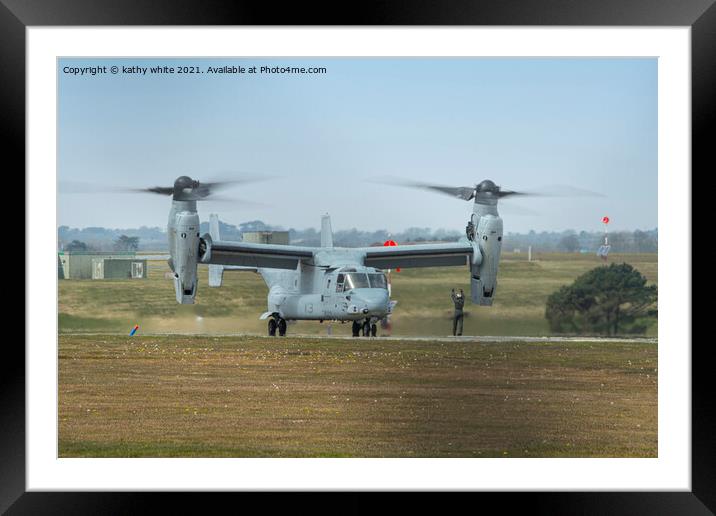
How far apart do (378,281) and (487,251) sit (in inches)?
85.8

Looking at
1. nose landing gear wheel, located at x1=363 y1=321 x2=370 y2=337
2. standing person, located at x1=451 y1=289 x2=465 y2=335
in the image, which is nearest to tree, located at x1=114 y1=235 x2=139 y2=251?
nose landing gear wheel, located at x1=363 y1=321 x2=370 y2=337

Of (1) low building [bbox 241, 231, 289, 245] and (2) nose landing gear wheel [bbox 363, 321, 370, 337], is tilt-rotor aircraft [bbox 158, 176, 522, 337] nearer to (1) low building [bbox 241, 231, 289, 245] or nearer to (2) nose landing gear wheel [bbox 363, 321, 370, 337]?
(2) nose landing gear wheel [bbox 363, 321, 370, 337]

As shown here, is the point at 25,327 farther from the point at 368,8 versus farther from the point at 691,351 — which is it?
the point at 691,351

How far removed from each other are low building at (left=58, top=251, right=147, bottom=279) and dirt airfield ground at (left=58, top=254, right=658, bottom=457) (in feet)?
1.54

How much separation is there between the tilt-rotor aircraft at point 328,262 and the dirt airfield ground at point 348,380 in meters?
0.59

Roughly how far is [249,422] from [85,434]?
166 cm

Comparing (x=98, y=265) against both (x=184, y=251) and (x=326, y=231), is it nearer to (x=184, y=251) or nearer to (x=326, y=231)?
(x=326, y=231)

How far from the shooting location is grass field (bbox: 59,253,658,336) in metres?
18.2

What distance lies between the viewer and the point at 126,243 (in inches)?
824

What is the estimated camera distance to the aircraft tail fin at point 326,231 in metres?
20.6

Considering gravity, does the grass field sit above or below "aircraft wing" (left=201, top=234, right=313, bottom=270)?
below

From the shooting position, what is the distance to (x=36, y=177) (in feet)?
19.7

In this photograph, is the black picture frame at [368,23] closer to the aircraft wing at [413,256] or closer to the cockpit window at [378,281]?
the cockpit window at [378,281]

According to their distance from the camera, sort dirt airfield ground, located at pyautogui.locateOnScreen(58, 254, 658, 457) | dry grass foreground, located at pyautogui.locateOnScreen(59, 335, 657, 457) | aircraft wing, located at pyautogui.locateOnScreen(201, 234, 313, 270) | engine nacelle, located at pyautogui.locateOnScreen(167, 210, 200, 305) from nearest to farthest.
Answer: dry grass foreground, located at pyautogui.locateOnScreen(59, 335, 657, 457) → dirt airfield ground, located at pyautogui.locateOnScreen(58, 254, 658, 457) → engine nacelle, located at pyautogui.locateOnScreen(167, 210, 200, 305) → aircraft wing, located at pyautogui.locateOnScreen(201, 234, 313, 270)
